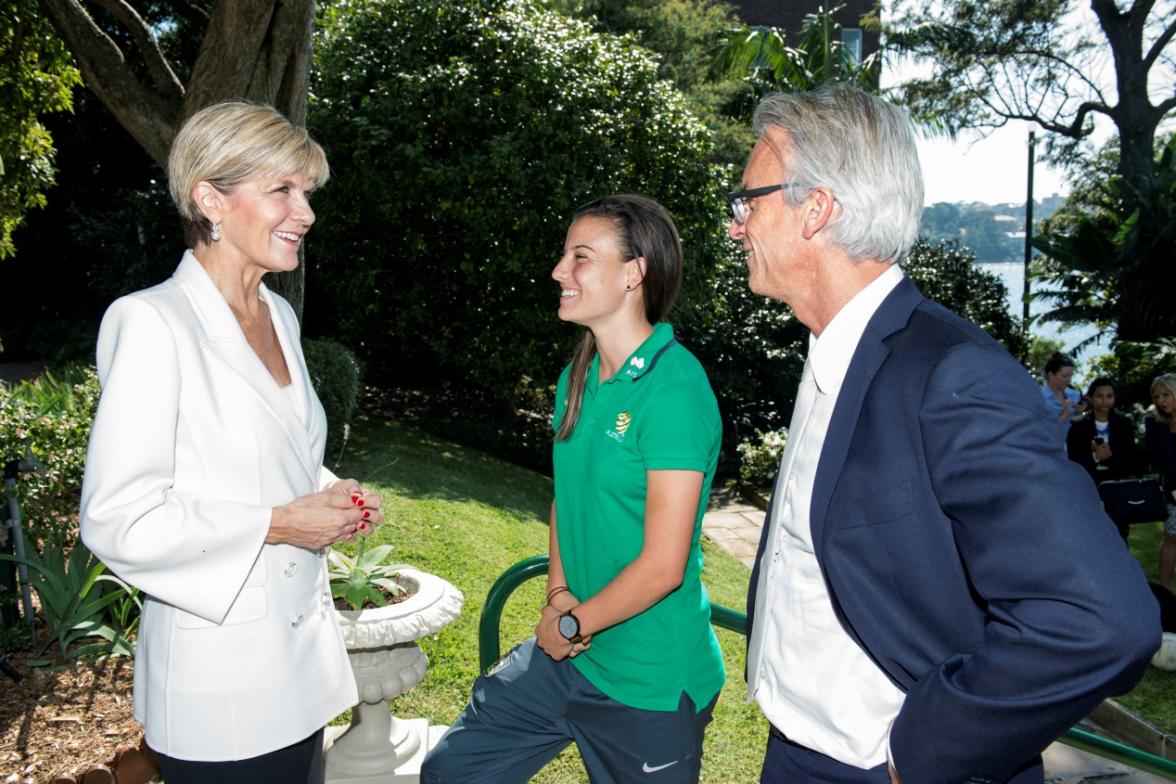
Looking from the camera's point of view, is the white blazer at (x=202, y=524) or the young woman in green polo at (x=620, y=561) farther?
the young woman in green polo at (x=620, y=561)

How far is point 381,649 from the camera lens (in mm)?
3496

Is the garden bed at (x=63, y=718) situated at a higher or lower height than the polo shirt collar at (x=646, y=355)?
lower

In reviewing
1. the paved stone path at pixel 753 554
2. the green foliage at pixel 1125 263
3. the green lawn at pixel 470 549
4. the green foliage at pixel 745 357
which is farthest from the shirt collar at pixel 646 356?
the green foliage at pixel 1125 263

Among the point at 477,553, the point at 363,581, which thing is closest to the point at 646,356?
the point at 363,581

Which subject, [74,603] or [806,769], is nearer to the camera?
[806,769]

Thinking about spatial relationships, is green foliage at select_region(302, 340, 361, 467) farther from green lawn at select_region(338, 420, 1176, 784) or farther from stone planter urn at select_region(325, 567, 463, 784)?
stone planter urn at select_region(325, 567, 463, 784)

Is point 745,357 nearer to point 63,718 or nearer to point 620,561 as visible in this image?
point 63,718

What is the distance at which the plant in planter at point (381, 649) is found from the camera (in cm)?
340

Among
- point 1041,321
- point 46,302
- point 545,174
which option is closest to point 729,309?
point 545,174

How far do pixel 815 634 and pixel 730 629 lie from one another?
2.82 ft

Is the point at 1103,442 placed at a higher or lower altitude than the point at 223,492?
lower

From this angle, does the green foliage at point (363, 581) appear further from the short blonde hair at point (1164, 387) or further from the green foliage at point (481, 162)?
the green foliage at point (481, 162)

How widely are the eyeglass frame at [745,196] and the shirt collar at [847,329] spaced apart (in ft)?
0.68

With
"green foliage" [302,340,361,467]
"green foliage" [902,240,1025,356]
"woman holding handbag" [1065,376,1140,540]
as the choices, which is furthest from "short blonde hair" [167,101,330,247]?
"green foliage" [902,240,1025,356]
